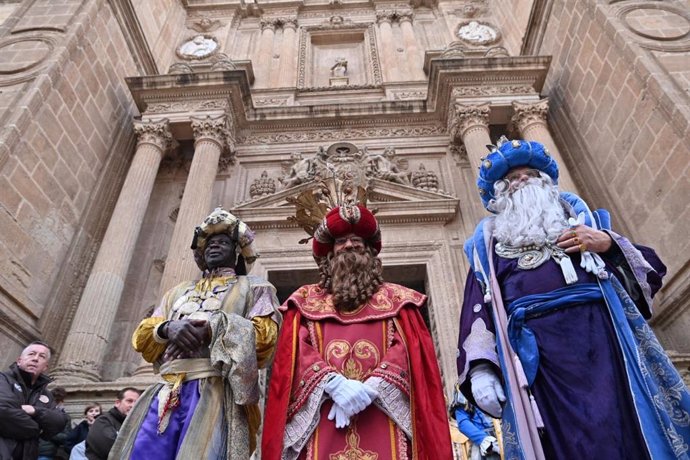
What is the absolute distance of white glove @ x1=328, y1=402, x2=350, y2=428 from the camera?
2.52 meters

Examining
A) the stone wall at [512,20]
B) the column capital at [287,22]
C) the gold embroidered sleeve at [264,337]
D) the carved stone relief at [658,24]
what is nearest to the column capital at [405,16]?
the stone wall at [512,20]

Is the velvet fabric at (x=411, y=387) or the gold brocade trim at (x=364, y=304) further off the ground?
the gold brocade trim at (x=364, y=304)

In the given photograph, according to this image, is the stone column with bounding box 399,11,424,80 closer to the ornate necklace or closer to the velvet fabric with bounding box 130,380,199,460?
the ornate necklace

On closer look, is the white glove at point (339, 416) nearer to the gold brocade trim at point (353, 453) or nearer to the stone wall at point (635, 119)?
the gold brocade trim at point (353, 453)

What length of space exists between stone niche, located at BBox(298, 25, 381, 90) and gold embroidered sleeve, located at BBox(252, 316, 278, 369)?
10068 mm

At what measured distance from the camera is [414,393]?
8.84ft

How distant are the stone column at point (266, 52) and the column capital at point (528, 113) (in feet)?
22.3

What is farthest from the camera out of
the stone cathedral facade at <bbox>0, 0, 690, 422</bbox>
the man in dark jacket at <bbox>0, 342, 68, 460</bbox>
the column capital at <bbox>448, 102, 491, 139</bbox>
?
the column capital at <bbox>448, 102, 491, 139</bbox>

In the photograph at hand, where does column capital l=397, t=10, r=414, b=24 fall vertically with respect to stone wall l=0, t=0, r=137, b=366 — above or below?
above

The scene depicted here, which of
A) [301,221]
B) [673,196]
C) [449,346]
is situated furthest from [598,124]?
[301,221]

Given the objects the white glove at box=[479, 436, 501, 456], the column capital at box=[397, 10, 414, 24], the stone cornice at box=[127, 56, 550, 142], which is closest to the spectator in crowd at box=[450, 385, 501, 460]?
the white glove at box=[479, 436, 501, 456]

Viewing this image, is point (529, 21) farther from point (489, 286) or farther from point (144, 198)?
point (489, 286)

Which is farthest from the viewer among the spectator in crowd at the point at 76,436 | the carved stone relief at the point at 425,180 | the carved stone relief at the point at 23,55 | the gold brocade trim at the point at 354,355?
the carved stone relief at the point at 425,180

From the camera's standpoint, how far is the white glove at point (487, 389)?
246 centimetres
